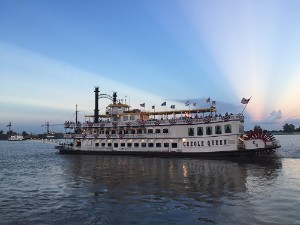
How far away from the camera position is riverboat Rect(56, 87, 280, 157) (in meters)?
50.4

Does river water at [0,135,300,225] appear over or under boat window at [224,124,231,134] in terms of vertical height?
under

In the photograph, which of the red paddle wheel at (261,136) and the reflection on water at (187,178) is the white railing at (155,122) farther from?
the reflection on water at (187,178)

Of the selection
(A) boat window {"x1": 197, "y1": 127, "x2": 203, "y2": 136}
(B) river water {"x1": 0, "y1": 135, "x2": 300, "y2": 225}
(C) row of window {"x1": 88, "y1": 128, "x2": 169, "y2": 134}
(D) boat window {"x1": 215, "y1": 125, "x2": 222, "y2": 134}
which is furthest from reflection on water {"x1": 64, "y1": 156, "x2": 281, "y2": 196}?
(C) row of window {"x1": 88, "y1": 128, "x2": 169, "y2": 134}

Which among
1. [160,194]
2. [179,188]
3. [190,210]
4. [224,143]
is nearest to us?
[190,210]

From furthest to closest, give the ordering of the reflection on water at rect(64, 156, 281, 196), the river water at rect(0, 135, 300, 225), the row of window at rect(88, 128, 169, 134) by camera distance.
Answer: the row of window at rect(88, 128, 169, 134) → the reflection on water at rect(64, 156, 281, 196) → the river water at rect(0, 135, 300, 225)

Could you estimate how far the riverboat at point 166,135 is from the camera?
50.4 metres

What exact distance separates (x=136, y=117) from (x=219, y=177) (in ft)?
113

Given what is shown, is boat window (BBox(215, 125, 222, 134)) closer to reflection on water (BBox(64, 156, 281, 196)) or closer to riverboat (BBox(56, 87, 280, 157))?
riverboat (BBox(56, 87, 280, 157))

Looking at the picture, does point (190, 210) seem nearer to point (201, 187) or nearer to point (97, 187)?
point (201, 187)

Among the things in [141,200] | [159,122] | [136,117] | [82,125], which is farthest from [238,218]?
[82,125]

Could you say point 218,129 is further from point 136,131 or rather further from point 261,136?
point 136,131

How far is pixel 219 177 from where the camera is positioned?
32312 millimetres

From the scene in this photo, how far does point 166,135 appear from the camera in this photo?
57562mm

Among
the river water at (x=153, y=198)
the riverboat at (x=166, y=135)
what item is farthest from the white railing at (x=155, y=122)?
the river water at (x=153, y=198)
